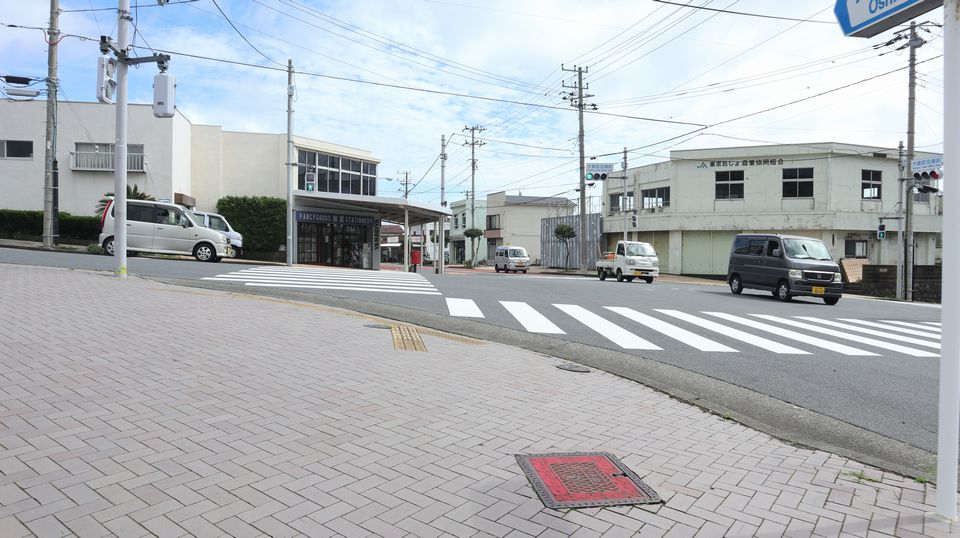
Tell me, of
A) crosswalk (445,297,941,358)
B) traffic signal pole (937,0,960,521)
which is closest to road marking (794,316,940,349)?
crosswalk (445,297,941,358)

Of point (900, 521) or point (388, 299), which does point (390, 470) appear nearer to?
point (900, 521)

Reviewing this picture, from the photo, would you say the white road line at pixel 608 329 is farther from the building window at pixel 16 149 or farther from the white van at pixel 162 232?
the building window at pixel 16 149

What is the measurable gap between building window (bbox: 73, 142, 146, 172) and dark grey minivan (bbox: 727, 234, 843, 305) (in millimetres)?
27791

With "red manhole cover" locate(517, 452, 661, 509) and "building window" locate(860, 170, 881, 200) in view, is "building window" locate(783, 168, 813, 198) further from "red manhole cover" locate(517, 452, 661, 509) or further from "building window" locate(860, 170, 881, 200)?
"red manhole cover" locate(517, 452, 661, 509)

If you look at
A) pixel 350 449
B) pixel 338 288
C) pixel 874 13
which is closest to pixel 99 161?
pixel 338 288

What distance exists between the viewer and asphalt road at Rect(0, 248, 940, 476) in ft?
17.6

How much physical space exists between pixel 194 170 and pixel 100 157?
461 centimetres

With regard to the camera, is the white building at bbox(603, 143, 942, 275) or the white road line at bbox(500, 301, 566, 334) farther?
the white building at bbox(603, 143, 942, 275)

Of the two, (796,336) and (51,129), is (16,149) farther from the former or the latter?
(796,336)

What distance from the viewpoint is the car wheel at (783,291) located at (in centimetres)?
1745

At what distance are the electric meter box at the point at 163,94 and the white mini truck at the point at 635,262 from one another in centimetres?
2138

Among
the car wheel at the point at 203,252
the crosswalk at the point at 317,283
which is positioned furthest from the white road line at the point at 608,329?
the car wheel at the point at 203,252

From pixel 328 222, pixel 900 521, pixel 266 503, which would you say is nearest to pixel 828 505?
pixel 900 521

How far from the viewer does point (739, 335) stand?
10125 millimetres
